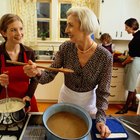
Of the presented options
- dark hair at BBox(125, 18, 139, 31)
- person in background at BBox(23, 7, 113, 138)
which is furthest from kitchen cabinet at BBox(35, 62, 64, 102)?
person in background at BBox(23, 7, 113, 138)

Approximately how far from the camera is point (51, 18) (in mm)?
3328

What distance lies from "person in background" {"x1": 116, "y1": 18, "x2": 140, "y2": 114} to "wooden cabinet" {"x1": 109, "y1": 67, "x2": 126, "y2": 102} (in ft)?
0.37

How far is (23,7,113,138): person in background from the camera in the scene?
3.51ft

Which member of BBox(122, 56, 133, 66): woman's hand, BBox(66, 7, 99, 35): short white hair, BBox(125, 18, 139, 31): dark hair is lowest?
BBox(122, 56, 133, 66): woman's hand

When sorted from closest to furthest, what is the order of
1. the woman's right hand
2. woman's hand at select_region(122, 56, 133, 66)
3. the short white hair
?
1. the short white hair
2. the woman's right hand
3. woman's hand at select_region(122, 56, 133, 66)

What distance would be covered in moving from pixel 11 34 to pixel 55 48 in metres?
2.09

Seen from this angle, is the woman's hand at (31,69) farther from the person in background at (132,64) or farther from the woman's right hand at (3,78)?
the person in background at (132,64)

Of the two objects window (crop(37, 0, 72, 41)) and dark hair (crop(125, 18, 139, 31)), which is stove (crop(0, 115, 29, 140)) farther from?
window (crop(37, 0, 72, 41))

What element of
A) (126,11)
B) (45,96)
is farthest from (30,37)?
(126,11)

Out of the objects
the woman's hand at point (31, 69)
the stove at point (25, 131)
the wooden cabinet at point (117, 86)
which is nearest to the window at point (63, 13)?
the wooden cabinet at point (117, 86)

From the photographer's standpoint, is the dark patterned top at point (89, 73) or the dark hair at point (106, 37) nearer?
the dark patterned top at point (89, 73)

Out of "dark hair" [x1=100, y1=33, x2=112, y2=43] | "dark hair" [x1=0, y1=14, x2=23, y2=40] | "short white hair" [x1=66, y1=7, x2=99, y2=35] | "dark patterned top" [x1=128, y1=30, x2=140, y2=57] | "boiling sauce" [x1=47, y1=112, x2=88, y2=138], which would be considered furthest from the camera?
"dark hair" [x1=100, y1=33, x2=112, y2=43]

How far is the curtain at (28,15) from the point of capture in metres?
3.02

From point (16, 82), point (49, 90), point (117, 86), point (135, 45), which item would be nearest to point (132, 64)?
point (135, 45)
